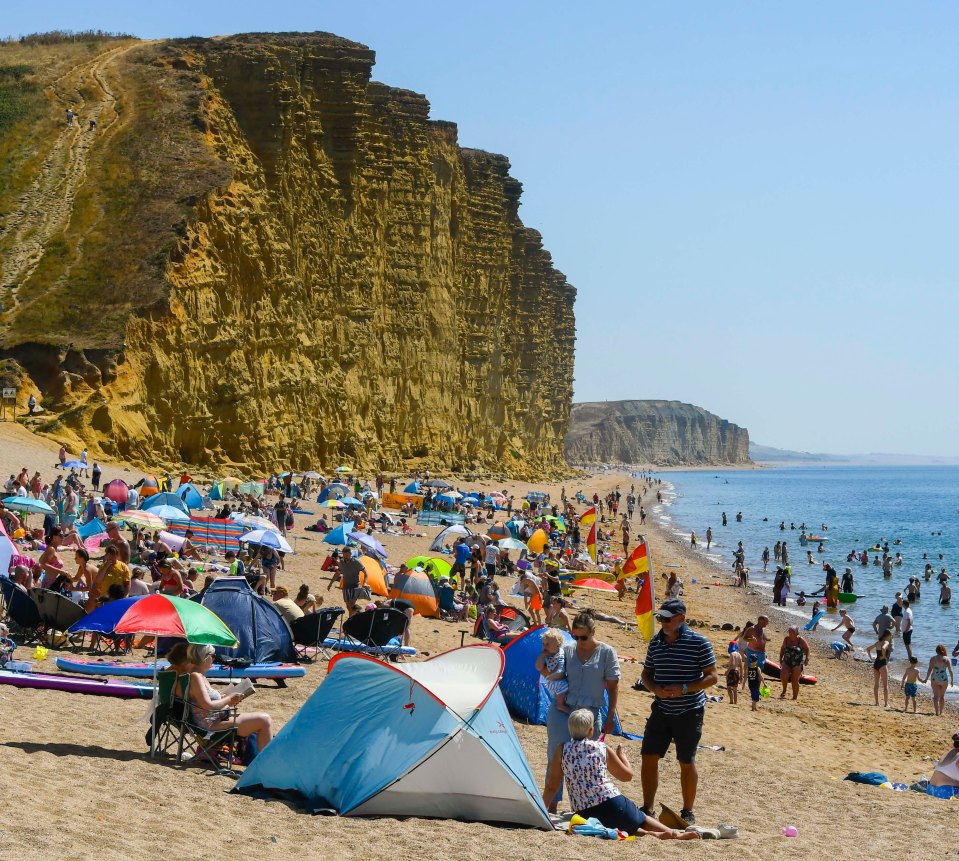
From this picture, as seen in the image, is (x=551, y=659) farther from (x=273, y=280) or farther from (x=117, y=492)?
(x=273, y=280)

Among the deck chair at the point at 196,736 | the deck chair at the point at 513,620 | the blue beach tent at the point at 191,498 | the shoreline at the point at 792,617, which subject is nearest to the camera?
the deck chair at the point at 196,736

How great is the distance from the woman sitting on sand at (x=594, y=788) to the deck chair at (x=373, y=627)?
6149 millimetres

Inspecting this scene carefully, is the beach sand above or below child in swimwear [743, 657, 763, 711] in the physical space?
above

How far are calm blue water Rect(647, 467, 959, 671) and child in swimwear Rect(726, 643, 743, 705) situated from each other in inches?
331

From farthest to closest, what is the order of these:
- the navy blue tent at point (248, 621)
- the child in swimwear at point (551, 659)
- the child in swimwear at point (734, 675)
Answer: the child in swimwear at point (734, 675), the navy blue tent at point (248, 621), the child in swimwear at point (551, 659)

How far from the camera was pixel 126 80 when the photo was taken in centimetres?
5109

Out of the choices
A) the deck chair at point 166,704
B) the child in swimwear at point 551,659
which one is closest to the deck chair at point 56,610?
the deck chair at point 166,704

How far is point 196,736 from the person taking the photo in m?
8.04

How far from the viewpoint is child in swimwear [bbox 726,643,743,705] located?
52.7ft

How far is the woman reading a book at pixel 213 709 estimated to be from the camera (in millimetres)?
8039

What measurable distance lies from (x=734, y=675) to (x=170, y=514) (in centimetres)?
1110

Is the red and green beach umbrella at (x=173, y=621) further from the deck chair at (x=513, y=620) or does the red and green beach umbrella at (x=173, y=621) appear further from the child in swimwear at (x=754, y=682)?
the child in swimwear at (x=754, y=682)

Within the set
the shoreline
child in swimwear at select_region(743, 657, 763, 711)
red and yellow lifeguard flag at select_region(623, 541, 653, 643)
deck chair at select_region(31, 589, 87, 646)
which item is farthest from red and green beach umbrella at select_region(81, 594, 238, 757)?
the shoreline

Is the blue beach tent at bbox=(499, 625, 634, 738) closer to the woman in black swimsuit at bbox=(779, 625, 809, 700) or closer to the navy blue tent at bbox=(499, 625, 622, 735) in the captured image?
the navy blue tent at bbox=(499, 625, 622, 735)
